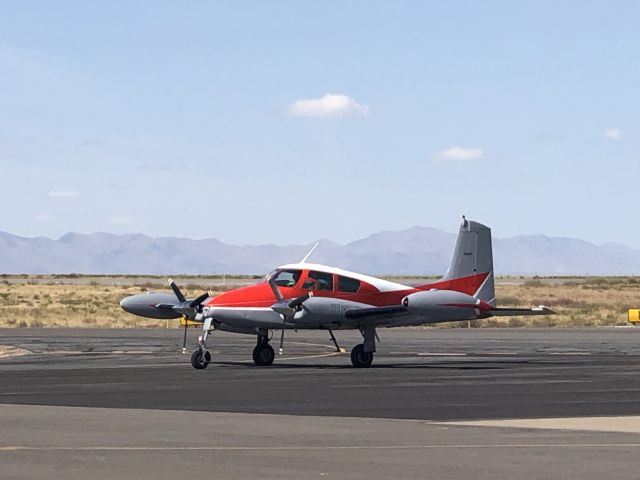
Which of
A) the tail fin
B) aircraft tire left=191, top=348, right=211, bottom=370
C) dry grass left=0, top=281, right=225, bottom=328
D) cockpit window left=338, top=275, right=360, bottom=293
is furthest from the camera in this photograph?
dry grass left=0, top=281, right=225, bottom=328

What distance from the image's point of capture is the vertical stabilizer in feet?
124

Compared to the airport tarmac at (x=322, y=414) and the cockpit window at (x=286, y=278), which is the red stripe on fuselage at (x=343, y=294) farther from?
the airport tarmac at (x=322, y=414)

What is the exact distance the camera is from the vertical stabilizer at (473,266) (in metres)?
37.8

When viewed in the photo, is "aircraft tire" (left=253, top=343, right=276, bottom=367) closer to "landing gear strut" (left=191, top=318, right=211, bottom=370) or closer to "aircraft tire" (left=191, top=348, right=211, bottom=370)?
"landing gear strut" (left=191, top=318, right=211, bottom=370)

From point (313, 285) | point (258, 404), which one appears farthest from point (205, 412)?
point (313, 285)

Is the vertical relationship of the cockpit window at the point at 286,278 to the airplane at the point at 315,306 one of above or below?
above

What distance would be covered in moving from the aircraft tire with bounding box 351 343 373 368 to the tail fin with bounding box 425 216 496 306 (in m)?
3.27

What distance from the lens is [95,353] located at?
41.2m

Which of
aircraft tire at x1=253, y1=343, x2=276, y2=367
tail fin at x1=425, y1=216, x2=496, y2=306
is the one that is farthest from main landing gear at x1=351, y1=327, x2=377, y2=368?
tail fin at x1=425, y1=216, x2=496, y2=306

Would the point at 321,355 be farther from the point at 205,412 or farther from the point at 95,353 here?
the point at 205,412

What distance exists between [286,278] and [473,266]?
5.20 meters

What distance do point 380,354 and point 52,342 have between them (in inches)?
472

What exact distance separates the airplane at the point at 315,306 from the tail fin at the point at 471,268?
46 centimetres

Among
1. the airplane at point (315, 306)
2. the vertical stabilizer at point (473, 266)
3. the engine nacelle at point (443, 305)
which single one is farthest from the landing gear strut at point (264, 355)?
the vertical stabilizer at point (473, 266)
